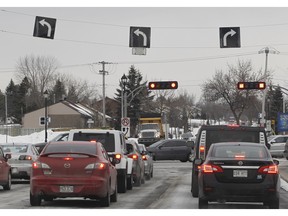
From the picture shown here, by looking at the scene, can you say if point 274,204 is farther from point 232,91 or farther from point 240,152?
point 232,91

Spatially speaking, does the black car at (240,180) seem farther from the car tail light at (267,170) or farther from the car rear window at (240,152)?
the car rear window at (240,152)

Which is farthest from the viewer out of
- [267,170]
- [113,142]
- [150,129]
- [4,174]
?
[150,129]

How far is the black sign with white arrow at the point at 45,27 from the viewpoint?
28609mm

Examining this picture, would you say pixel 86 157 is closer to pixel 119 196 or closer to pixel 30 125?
pixel 119 196

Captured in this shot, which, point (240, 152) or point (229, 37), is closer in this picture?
point (240, 152)

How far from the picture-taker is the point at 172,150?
4475 cm

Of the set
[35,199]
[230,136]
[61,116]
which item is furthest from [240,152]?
[61,116]

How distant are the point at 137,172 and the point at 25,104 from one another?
125816 mm

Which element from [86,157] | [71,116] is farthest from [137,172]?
[71,116]

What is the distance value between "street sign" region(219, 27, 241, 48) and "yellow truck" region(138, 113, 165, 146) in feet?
118

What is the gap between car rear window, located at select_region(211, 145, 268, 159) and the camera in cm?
1449

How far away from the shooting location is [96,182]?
14.7 m

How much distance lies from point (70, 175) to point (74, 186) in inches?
9.9

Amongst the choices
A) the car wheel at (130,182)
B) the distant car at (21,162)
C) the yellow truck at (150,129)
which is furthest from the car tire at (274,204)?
the yellow truck at (150,129)
